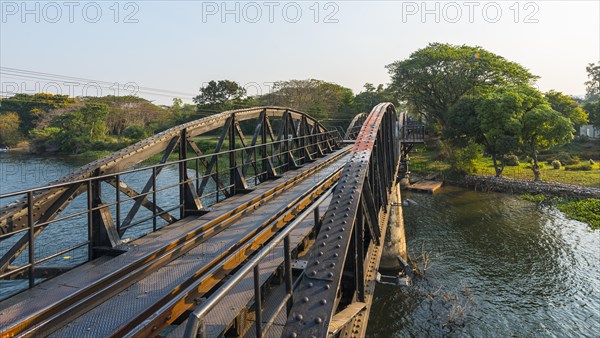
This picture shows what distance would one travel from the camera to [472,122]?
34469 mm

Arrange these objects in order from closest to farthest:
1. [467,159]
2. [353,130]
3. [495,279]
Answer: [495,279], [353,130], [467,159]

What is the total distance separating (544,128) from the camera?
30453mm

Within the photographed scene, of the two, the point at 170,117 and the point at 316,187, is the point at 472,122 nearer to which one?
the point at 316,187

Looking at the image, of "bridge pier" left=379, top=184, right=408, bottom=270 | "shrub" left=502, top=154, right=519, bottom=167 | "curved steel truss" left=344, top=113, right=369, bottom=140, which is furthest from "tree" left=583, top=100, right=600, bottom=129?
"bridge pier" left=379, top=184, right=408, bottom=270

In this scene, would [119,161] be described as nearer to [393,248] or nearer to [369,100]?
[393,248]

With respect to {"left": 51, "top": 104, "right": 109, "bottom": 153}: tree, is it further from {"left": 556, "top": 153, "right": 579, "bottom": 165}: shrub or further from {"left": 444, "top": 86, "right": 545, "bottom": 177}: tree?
{"left": 556, "top": 153, "right": 579, "bottom": 165}: shrub

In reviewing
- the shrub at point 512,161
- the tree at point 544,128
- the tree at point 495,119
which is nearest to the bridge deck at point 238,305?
the tree at point 495,119

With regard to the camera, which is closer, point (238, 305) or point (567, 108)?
point (238, 305)

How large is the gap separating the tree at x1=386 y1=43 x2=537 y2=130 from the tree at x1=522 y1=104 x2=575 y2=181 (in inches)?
416

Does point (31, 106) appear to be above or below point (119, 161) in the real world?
above

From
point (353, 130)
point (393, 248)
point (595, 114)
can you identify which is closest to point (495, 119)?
point (353, 130)

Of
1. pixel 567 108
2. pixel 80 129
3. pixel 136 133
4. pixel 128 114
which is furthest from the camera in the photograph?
pixel 128 114

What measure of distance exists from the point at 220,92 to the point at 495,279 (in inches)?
2239

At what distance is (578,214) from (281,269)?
1040 inches
